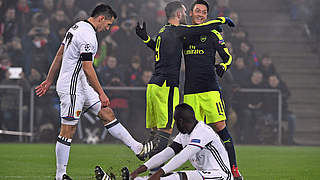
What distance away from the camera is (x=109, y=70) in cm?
1723

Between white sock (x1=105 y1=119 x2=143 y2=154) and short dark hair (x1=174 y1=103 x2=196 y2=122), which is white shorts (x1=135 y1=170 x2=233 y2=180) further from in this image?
white sock (x1=105 y1=119 x2=143 y2=154)

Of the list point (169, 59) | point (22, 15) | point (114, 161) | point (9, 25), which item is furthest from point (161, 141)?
point (22, 15)

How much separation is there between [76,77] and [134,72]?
29.5 feet

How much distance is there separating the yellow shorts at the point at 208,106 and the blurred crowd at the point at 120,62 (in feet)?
25.7

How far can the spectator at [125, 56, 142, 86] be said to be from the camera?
17.2m

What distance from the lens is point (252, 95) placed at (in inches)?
685

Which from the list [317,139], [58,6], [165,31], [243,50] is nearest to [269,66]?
[243,50]

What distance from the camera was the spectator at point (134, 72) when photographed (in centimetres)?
1722

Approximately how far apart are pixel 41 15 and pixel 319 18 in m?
8.72

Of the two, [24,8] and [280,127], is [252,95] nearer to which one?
[280,127]

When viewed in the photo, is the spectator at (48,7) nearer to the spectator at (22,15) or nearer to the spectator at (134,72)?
the spectator at (22,15)

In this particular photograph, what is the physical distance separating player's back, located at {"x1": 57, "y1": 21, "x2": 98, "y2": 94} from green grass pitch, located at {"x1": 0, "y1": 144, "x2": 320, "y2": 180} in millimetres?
1584

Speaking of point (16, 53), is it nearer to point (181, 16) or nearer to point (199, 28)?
point (181, 16)

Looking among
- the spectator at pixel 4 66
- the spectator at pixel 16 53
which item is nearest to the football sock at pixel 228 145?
the spectator at pixel 4 66
